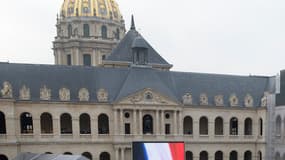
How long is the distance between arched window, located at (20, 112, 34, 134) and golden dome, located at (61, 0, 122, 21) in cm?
4691

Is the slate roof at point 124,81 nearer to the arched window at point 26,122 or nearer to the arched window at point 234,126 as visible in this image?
the arched window at point 26,122

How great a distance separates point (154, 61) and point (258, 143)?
23.3 metres

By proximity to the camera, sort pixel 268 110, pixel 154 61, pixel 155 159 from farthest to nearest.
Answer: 1. pixel 154 61
2. pixel 268 110
3. pixel 155 159

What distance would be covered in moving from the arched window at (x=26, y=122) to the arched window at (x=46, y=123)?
1867 millimetres

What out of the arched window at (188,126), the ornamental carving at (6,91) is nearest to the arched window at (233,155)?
the arched window at (188,126)

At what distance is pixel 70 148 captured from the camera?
53.4 meters

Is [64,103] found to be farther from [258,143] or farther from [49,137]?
[258,143]

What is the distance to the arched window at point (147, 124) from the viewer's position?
2232 inches

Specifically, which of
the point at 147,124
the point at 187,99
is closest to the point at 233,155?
the point at 187,99

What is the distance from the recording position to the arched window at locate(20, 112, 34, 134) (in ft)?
173

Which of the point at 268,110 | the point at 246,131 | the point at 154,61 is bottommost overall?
the point at 246,131

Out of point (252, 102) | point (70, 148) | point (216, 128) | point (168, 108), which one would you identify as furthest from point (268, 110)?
point (70, 148)

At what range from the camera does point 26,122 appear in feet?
174

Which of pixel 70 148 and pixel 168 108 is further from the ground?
pixel 168 108
